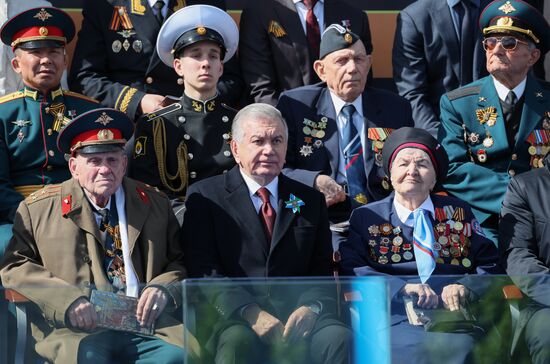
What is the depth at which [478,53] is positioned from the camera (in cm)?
722

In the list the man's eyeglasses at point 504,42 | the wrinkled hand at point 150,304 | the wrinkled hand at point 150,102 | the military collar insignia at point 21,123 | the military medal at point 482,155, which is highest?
the man's eyeglasses at point 504,42

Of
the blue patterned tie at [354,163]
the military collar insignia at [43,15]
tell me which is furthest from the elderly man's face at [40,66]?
the blue patterned tie at [354,163]

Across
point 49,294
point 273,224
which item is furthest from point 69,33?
point 49,294

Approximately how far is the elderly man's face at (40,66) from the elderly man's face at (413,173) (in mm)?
1842

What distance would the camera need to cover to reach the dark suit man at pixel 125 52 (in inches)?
269

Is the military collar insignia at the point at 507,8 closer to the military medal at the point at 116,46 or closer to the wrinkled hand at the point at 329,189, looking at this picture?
the wrinkled hand at the point at 329,189

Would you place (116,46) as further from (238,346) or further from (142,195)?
(238,346)

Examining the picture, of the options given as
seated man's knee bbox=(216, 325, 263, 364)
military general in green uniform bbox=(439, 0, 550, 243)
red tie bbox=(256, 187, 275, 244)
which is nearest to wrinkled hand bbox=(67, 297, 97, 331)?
seated man's knee bbox=(216, 325, 263, 364)

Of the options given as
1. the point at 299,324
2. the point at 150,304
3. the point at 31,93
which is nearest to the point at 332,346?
the point at 299,324

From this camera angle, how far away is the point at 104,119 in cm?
561

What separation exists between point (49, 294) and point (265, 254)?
1.19 m

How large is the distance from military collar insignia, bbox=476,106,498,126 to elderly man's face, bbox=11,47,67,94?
86.8 inches

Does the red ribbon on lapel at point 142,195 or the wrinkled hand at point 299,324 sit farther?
the red ribbon on lapel at point 142,195

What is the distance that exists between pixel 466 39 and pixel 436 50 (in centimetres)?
19
